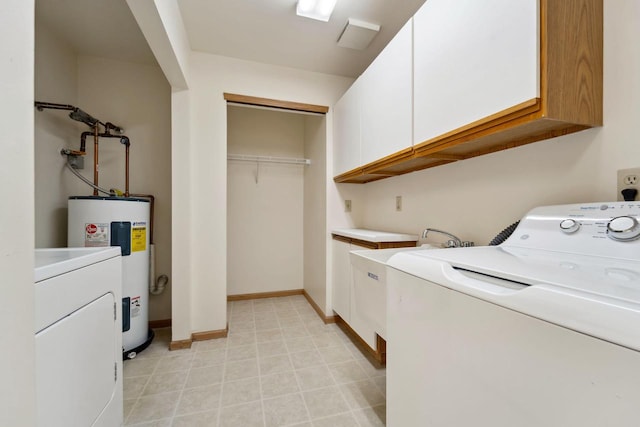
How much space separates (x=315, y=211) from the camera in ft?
8.90

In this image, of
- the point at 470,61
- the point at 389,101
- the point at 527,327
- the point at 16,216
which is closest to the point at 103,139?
the point at 16,216

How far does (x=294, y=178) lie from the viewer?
3.20m

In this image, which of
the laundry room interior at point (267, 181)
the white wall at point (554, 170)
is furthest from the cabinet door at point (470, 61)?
the white wall at point (554, 170)

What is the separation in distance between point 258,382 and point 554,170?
1915 millimetres

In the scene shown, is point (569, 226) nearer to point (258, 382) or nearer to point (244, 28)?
point (258, 382)

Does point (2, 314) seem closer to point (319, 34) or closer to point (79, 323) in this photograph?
point (79, 323)

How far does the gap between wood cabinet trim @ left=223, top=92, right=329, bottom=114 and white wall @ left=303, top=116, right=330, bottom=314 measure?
0.46 feet

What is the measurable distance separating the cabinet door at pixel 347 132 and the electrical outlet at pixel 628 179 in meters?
1.31

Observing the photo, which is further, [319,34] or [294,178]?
[294,178]

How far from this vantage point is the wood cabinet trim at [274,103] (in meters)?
2.15

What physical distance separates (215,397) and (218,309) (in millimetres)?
789

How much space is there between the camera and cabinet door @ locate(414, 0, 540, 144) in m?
0.79

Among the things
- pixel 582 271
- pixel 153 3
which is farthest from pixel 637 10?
pixel 153 3

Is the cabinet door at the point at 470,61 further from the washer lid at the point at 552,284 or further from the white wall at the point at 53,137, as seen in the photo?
the white wall at the point at 53,137
